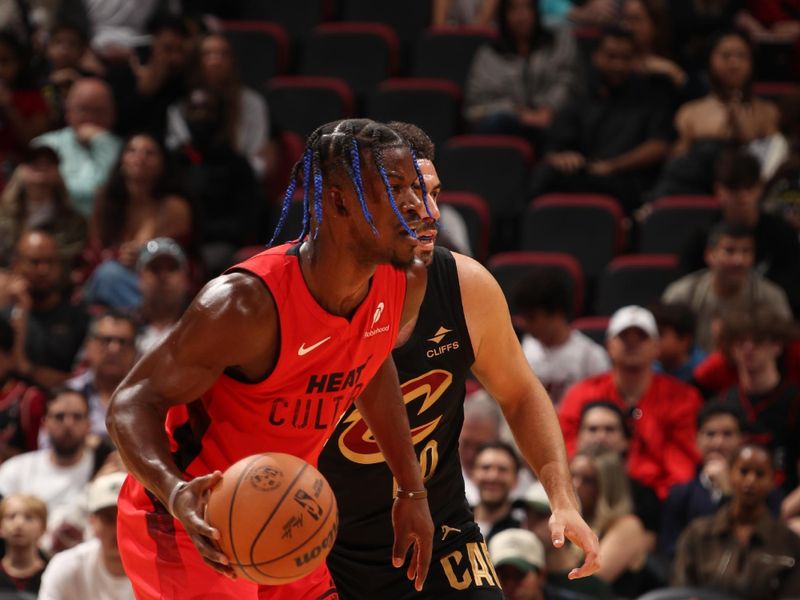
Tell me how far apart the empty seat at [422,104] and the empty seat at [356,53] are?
557 millimetres

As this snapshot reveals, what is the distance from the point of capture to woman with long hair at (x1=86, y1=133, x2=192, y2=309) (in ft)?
31.7

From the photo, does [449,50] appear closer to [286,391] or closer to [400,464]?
[400,464]

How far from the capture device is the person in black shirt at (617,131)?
33.3 ft

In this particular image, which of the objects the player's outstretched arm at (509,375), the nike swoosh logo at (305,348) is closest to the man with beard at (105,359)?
the player's outstretched arm at (509,375)

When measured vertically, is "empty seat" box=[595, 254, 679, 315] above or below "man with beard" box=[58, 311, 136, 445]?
above

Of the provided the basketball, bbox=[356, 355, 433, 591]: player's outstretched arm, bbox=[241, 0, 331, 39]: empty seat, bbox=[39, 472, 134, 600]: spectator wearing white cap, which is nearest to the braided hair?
bbox=[356, 355, 433, 591]: player's outstretched arm

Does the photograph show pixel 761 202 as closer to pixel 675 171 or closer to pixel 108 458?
pixel 675 171

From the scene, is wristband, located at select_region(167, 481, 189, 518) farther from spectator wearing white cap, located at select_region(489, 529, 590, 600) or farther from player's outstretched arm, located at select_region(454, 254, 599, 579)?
spectator wearing white cap, located at select_region(489, 529, 590, 600)

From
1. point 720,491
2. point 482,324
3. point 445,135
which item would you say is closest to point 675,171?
point 445,135

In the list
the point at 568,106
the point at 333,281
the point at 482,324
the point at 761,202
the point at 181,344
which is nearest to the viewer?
the point at 181,344

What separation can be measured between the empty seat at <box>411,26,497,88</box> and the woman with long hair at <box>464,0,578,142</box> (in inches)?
16.9

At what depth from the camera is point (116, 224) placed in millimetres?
9898

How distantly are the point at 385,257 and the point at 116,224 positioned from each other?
255 inches

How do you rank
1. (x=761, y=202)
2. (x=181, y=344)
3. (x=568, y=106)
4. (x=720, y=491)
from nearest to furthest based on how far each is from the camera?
(x=181, y=344) < (x=720, y=491) < (x=761, y=202) < (x=568, y=106)
